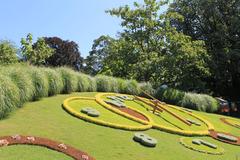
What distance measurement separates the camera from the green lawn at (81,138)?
29.3ft

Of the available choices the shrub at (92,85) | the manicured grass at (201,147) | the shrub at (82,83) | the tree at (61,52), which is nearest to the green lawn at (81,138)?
the manicured grass at (201,147)

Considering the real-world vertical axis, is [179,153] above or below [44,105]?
below

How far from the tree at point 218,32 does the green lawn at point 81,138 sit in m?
19.2

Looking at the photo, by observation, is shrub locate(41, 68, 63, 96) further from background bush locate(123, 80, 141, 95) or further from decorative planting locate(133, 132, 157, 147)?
background bush locate(123, 80, 141, 95)

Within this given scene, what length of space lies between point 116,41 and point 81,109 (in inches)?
647

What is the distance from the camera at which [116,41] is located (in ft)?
94.2

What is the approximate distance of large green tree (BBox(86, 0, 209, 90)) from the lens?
80.2 feet

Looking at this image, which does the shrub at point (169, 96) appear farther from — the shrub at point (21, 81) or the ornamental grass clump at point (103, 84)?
the shrub at point (21, 81)

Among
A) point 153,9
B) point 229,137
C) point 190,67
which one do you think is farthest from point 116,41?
point 229,137

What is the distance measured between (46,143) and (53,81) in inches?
226

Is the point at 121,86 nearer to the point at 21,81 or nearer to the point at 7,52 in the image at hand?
the point at 7,52

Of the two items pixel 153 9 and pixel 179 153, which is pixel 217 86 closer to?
pixel 153 9

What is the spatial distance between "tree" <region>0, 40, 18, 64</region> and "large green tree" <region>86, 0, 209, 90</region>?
321 inches

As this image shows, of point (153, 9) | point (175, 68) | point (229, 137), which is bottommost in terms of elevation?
point (229, 137)
